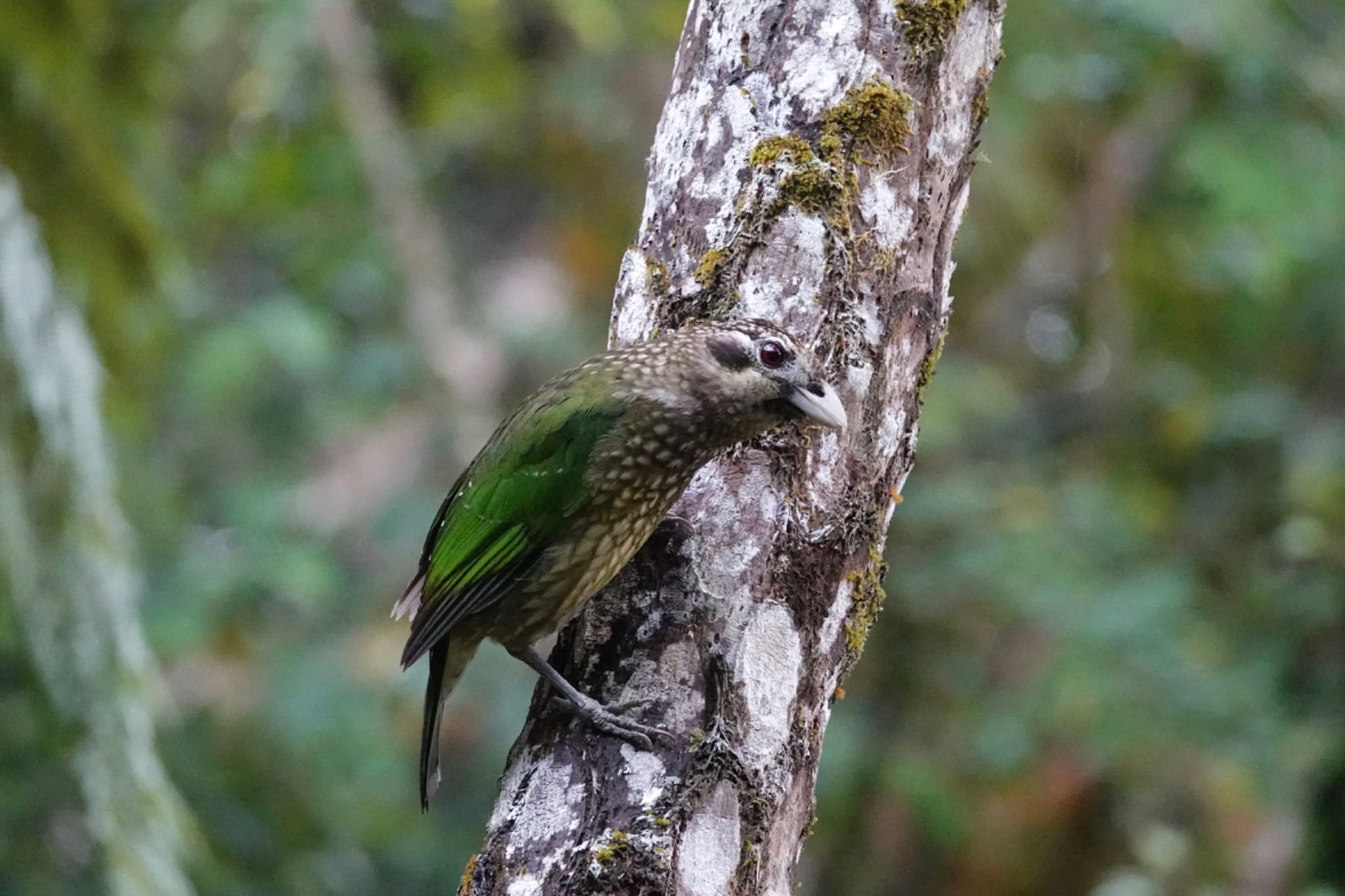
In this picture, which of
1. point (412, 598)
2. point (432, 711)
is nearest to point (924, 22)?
point (412, 598)

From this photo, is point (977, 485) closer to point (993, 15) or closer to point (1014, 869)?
point (1014, 869)

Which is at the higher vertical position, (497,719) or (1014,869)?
(497,719)

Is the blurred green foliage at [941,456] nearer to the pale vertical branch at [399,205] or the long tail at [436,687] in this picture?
the pale vertical branch at [399,205]

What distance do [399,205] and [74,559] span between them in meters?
3.22

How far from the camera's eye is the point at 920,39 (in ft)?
10.0

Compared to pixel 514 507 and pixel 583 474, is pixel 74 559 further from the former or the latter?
pixel 583 474

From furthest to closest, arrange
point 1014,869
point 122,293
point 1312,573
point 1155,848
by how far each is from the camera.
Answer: point 1014,869 < point 1312,573 < point 1155,848 < point 122,293

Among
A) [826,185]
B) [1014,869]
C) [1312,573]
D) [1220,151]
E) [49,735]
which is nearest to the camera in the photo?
[826,185]

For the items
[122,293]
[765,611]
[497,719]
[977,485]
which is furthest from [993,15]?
[497,719]

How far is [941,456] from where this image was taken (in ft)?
24.4

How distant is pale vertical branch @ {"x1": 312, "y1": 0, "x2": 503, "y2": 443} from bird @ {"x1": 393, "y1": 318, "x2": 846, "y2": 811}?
3240 millimetres

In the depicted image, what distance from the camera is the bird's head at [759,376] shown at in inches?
112

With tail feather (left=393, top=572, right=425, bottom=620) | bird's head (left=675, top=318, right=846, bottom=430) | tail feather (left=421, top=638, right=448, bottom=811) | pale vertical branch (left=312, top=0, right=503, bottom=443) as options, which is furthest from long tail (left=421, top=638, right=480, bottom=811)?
pale vertical branch (left=312, top=0, right=503, bottom=443)

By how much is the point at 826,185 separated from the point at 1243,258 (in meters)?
4.37
